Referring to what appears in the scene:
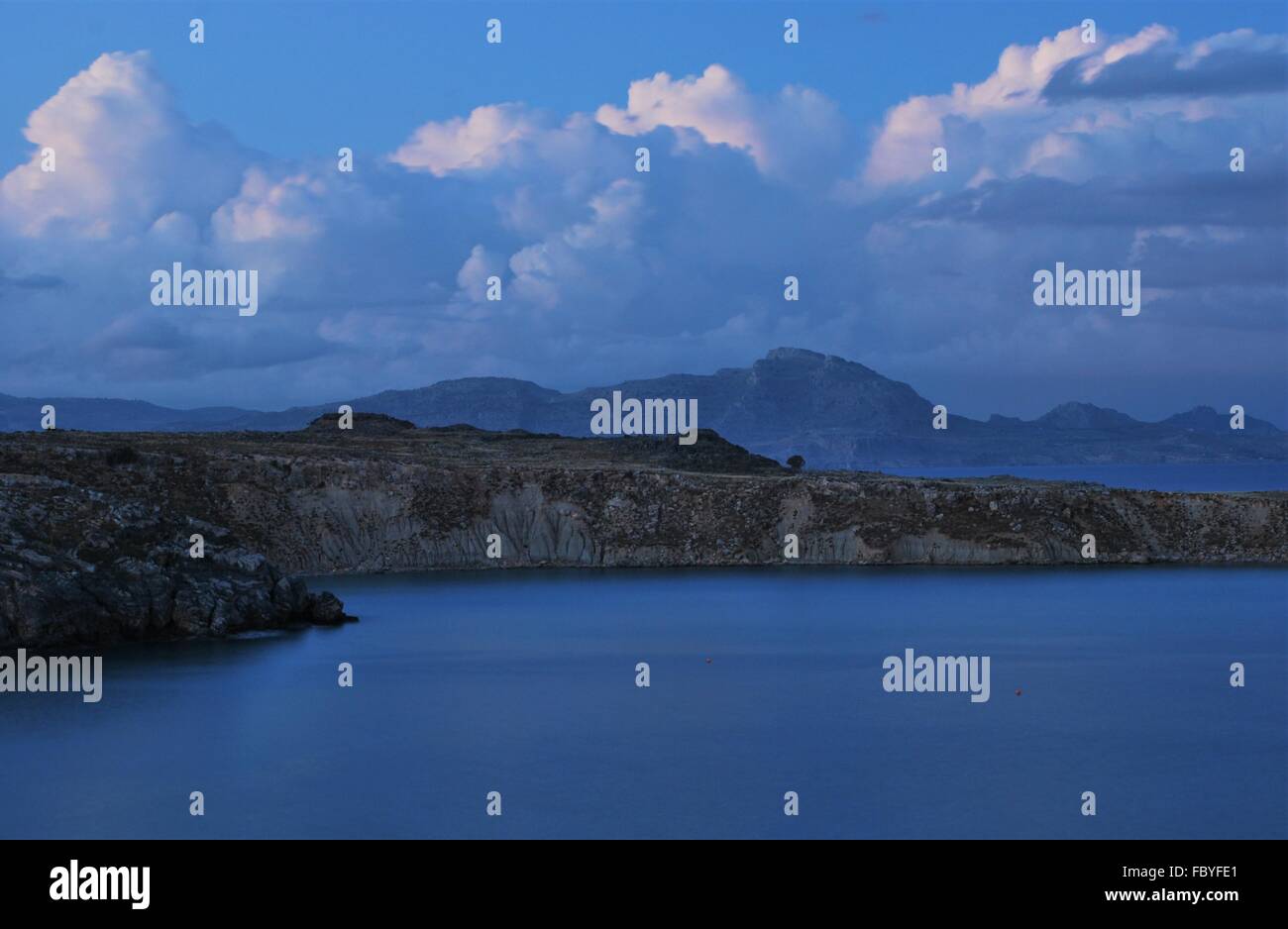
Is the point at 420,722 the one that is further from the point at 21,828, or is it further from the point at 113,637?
the point at 113,637

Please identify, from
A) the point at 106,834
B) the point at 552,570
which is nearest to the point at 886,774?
the point at 106,834

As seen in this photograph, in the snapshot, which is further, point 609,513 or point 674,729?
point 609,513

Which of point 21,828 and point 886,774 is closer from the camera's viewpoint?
point 21,828

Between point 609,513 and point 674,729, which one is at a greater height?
point 609,513

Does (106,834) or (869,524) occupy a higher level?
(869,524)

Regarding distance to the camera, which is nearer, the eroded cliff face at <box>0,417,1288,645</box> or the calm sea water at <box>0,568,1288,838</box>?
the calm sea water at <box>0,568,1288,838</box>

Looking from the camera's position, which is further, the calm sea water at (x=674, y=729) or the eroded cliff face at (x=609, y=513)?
the eroded cliff face at (x=609, y=513)

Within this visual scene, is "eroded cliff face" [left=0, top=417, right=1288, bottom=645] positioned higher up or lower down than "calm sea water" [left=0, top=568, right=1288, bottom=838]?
higher up
